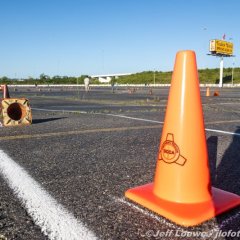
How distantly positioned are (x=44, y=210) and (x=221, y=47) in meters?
76.0

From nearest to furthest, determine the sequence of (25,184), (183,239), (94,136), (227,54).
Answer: (183,239)
(25,184)
(94,136)
(227,54)

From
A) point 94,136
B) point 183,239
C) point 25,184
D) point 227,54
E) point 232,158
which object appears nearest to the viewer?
point 183,239

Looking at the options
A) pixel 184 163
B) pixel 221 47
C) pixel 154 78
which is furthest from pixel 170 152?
pixel 154 78

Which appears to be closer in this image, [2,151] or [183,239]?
[183,239]

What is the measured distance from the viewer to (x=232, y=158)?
4.37 m

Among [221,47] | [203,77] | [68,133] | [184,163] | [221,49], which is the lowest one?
[68,133]

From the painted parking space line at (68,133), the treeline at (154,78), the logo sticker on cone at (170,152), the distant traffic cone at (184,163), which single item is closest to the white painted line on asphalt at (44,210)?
the distant traffic cone at (184,163)

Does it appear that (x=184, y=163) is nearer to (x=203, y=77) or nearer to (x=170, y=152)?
(x=170, y=152)

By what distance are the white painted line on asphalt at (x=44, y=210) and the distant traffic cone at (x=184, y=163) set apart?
24.9 inches

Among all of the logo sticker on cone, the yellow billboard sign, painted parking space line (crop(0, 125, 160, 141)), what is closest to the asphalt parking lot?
painted parking space line (crop(0, 125, 160, 141))

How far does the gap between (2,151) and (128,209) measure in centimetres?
291

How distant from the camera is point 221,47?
72.6m

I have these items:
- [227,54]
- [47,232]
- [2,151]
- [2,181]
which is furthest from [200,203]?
[227,54]

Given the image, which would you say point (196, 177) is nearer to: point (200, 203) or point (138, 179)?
point (200, 203)
